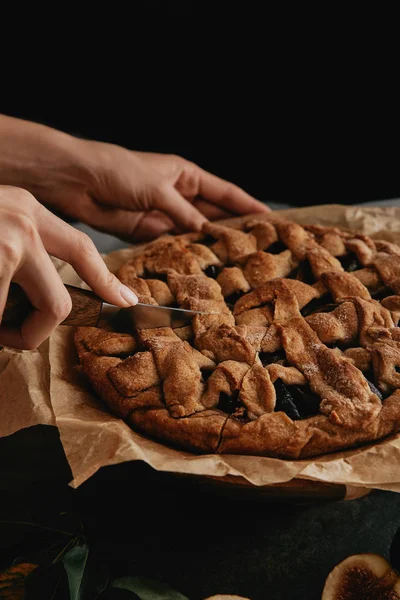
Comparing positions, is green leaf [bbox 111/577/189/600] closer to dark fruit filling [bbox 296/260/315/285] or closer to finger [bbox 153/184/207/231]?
dark fruit filling [bbox 296/260/315/285]

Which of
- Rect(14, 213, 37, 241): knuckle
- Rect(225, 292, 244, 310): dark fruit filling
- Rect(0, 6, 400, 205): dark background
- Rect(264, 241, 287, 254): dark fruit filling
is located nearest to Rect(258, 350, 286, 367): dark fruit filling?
Rect(225, 292, 244, 310): dark fruit filling

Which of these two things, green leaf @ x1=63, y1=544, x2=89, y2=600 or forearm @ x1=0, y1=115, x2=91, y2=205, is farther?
forearm @ x1=0, y1=115, x2=91, y2=205

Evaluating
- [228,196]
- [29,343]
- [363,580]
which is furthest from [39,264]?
[228,196]

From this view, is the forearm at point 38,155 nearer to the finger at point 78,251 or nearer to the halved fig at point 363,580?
the finger at point 78,251

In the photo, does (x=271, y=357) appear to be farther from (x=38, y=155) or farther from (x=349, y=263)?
(x=38, y=155)

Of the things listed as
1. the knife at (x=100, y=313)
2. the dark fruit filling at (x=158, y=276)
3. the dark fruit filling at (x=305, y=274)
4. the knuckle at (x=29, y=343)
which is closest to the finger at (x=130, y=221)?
the dark fruit filling at (x=158, y=276)

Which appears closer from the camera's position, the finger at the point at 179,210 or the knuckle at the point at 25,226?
the knuckle at the point at 25,226

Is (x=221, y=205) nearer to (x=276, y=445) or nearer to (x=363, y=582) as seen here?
(x=276, y=445)
